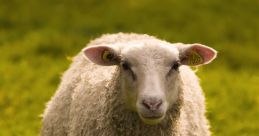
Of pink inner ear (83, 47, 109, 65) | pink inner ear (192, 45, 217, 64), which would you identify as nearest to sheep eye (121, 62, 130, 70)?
pink inner ear (83, 47, 109, 65)

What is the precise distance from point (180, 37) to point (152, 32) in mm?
587

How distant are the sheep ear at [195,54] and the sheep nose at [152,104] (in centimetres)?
69

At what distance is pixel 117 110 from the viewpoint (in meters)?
5.84

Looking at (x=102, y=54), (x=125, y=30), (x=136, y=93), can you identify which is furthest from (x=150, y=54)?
(x=125, y=30)

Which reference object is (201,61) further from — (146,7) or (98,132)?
(146,7)

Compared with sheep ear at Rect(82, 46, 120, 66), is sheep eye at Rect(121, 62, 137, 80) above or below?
below

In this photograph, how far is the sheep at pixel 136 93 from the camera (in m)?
5.43

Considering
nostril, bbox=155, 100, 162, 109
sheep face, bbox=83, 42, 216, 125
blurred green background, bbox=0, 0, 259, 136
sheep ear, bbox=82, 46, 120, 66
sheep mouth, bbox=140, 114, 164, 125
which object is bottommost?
sheep mouth, bbox=140, 114, 164, 125

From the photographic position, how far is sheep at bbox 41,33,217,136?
17.8 ft

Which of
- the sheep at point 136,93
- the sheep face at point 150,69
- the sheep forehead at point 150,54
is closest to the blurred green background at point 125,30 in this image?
the sheep at point 136,93

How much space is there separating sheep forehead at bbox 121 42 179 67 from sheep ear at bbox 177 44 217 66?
0.15 m

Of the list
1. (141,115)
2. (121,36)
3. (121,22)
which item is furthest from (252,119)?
(121,22)

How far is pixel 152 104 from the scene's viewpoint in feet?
17.1

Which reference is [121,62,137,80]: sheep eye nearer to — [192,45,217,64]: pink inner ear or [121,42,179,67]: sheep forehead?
[121,42,179,67]: sheep forehead
